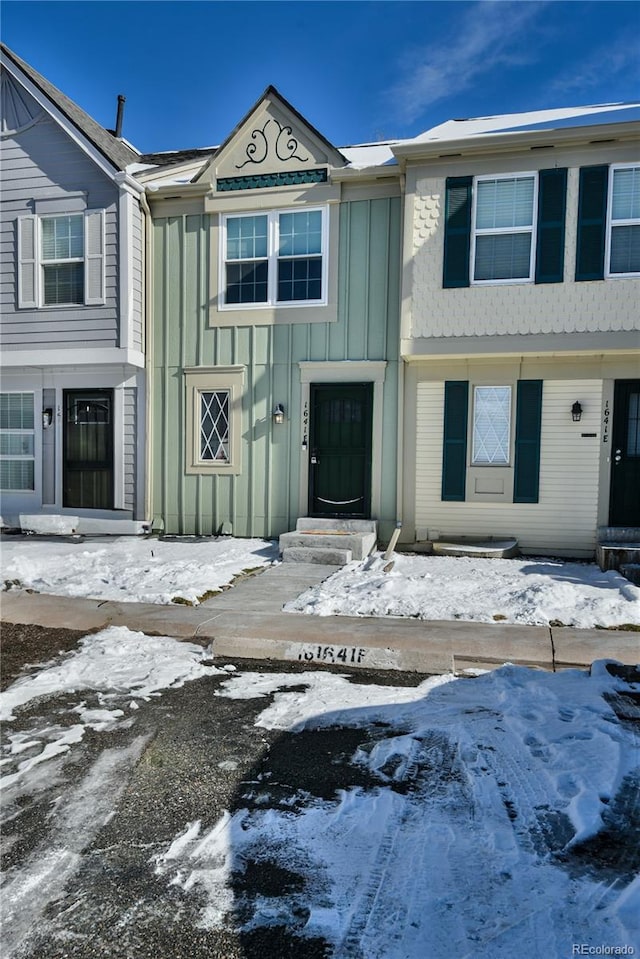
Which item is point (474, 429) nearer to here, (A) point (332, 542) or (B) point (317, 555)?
(A) point (332, 542)

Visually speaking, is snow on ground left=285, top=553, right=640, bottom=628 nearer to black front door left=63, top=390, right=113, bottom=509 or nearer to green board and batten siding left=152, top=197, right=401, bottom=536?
green board and batten siding left=152, top=197, right=401, bottom=536

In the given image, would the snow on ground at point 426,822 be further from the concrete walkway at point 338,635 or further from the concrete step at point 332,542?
the concrete step at point 332,542

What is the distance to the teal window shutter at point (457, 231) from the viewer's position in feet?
25.5

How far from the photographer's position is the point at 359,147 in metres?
10.0

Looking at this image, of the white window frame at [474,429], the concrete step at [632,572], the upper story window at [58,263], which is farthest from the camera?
the upper story window at [58,263]

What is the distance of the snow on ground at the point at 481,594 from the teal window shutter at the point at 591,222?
12.8 ft

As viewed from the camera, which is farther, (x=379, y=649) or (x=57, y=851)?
(x=379, y=649)

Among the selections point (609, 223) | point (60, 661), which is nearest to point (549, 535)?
point (609, 223)

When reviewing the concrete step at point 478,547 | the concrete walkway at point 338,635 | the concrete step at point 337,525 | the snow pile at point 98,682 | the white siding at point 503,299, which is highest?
the white siding at point 503,299

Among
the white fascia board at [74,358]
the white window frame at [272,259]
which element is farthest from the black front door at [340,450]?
the white fascia board at [74,358]

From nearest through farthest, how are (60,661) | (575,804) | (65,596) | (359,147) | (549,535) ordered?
1. (575,804)
2. (60,661)
3. (65,596)
4. (549,535)
5. (359,147)

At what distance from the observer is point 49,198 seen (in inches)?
367

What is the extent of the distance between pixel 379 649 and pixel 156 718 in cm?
172

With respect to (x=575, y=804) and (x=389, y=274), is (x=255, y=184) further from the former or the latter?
(x=575, y=804)
